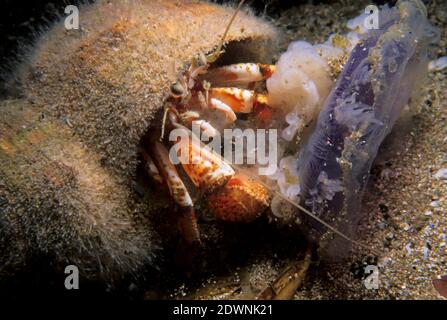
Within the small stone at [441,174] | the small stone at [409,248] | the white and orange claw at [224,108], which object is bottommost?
the small stone at [409,248]

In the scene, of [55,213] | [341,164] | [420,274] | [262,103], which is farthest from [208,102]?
[420,274]

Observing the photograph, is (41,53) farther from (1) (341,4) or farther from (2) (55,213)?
(1) (341,4)

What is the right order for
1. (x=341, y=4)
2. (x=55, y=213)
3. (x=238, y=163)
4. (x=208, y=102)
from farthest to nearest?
(x=341, y=4), (x=208, y=102), (x=238, y=163), (x=55, y=213)

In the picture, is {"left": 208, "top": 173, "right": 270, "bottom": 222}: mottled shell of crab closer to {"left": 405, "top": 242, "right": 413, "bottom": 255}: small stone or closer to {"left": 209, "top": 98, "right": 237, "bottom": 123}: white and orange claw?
{"left": 209, "top": 98, "right": 237, "bottom": 123}: white and orange claw

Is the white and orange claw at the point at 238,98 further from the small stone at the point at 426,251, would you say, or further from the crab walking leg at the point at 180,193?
the small stone at the point at 426,251

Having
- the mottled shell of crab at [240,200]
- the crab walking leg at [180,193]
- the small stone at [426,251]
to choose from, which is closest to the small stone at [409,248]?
the small stone at [426,251]
